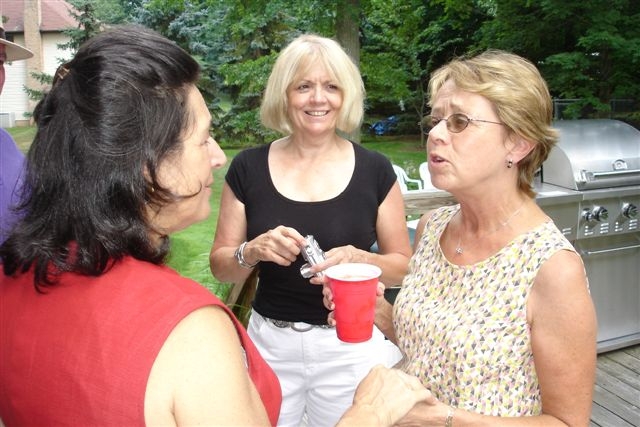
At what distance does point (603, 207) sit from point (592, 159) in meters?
0.37

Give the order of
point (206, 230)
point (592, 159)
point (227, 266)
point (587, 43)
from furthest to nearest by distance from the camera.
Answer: point (206, 230) → point (587, 43) → point (592, 159) → point (227, 266)

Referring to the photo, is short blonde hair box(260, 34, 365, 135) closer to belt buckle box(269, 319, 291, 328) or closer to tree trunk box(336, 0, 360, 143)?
belt buckle box(269, 319, 291, 328)

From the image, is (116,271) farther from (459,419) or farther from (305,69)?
(305,69)

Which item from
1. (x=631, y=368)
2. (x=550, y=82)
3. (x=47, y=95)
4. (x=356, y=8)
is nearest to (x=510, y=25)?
(x=550, y=82)

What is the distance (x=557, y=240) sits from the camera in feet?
5.41

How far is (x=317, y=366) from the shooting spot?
7.61 ft

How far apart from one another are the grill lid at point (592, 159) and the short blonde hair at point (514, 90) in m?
2.43

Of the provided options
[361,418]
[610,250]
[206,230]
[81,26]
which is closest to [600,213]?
[610,250]

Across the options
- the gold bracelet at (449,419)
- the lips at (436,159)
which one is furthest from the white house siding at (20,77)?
the gold bracelet at (449,419)

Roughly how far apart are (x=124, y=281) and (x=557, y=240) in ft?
4.09

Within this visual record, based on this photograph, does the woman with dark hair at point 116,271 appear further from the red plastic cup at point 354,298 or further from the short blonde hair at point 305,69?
the short blonde hair at point 305,69

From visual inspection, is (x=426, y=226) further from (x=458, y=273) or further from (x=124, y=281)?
(x=124, y=281)

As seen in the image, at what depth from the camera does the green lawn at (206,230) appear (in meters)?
4.87

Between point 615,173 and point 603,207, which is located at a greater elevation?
point 615,173
